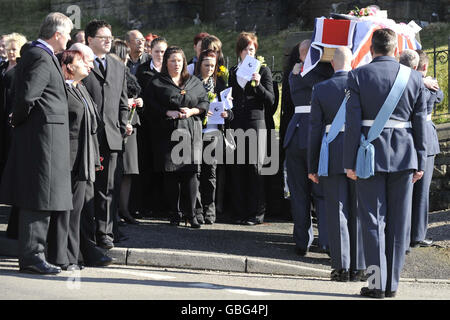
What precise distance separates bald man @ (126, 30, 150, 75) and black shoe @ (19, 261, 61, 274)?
168 inches

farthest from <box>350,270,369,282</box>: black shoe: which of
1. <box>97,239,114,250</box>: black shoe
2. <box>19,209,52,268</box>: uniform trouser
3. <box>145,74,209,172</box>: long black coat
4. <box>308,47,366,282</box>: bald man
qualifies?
<box>145,74,209,172</box>: long black coat

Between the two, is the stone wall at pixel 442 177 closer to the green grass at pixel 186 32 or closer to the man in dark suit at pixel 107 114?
the man in dark suit at pixel 107 114

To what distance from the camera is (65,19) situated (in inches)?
339

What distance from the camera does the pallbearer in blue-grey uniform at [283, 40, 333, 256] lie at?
10.1 m

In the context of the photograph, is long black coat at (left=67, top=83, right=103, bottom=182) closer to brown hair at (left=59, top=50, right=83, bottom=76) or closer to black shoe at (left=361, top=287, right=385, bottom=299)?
brown hair at (left=59, top=50, right=83, bottom=76)

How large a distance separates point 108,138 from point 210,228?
2196 mm

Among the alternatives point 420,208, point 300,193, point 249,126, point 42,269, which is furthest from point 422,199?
point 42,269

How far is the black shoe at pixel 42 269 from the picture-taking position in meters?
8.32

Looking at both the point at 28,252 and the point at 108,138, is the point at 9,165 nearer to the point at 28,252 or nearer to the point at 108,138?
the point at 28,252

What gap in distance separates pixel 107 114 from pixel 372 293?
3.23m

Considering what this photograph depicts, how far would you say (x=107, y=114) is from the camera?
382 inches

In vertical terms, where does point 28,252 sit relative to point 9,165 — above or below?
below

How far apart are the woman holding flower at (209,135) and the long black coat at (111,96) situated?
1905 millimetres
